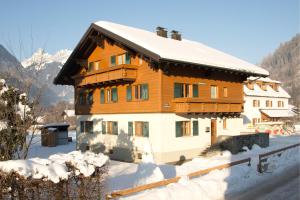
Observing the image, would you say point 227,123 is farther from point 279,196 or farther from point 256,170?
point 279,196

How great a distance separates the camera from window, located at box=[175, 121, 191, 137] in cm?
2560

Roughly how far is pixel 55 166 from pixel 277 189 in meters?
10.9

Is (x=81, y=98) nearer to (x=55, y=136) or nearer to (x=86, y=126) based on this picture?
(x=86, y=126)

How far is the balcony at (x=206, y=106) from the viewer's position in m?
24.8

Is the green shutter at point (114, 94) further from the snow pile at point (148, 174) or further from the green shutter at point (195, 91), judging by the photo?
the snow pile at point (148, 174)

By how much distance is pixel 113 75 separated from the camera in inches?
1052

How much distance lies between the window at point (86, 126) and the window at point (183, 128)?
35.4 feet

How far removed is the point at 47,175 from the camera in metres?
9.60

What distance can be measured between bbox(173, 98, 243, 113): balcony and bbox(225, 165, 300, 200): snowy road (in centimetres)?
820

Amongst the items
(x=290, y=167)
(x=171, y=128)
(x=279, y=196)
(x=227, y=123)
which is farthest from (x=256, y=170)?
(x=227, y=123)

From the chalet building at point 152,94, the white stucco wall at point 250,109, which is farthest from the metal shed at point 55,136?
the white stucco wall at point 250,109

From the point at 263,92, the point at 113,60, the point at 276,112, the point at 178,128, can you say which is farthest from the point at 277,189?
the point at 276,112

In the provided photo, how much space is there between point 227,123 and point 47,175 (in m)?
23.5

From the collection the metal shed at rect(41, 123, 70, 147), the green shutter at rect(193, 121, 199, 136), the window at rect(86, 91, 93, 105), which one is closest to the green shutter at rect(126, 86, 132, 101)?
the green shutter at rect(193, 121, 199, 136)
